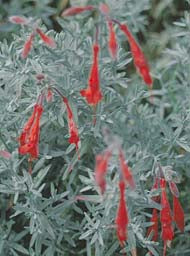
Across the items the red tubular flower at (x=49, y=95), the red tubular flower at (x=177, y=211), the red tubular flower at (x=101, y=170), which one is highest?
the red tubular flower at (x=101, y=170)

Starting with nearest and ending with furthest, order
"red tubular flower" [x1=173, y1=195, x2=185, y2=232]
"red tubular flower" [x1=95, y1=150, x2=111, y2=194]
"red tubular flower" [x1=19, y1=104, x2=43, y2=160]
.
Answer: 1. "red tubular flower" [x1=95, y1=150, x2=111, y2=194]
2. "red tubular flower" [x1=19, y1=104, x2=43, y2=160]
3. "red tubular flower" [x1=173, y1=195, x2=185, y2=232]

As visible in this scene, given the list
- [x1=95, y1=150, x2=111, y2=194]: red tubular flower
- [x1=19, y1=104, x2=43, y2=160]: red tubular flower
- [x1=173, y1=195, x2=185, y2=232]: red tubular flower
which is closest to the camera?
[x1=95, y1=150, x2=111, y2=194]: red tubular flower

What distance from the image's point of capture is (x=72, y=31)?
2.16 meters

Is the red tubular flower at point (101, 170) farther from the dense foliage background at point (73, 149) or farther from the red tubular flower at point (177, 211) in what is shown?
the red tubular flower at point (177, 211)

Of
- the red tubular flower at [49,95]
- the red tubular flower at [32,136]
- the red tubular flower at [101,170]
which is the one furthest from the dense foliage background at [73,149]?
the red tubular flower at [101,170]

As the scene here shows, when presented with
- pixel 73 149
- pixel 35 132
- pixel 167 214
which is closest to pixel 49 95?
pixel 35 132

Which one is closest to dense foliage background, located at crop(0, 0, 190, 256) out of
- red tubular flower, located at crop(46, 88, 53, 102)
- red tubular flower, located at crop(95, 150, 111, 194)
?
red tubular flower, located at crop(46, 88, 53, 102)

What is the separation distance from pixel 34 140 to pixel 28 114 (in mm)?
417

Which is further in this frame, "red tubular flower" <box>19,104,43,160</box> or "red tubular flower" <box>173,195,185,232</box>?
"red tubular flower" <box>173,195,185,232</box>

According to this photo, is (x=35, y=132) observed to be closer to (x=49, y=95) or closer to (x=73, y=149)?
(x=49, y=95)

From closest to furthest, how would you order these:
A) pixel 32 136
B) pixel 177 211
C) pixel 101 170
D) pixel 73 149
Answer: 1. pixel 101 170
2. pixel 32 136
3. pixel 177 211
4. pixel 73 149

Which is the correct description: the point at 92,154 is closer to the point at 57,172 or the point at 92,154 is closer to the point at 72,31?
the point at 57,172

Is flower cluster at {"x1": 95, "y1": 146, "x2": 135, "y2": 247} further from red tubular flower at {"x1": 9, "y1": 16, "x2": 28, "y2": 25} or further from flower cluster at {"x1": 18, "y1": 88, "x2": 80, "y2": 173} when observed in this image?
red tubular flower at {"x1": 9, "y1": 16, "x2": 28, "y2": 25}

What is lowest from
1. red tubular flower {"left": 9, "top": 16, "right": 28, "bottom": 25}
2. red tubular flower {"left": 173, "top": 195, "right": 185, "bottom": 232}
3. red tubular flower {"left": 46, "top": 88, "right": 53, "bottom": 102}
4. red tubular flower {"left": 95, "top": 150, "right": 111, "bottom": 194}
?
red tubular flower {"left": 173, "top": 195, "right": 185, "bottom": 232}
